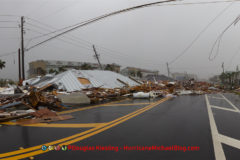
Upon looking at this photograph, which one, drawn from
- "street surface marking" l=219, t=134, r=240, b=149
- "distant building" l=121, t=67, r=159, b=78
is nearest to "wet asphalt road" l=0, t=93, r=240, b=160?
"street surface marking" l=219, t=134, r=240, b=149

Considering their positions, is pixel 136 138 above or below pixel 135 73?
below

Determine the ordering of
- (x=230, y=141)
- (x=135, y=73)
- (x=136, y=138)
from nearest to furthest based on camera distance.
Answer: (x=230, y=141) < (x=136, y=138) < (x=135, y=73)

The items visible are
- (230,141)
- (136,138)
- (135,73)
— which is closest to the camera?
(230,141)

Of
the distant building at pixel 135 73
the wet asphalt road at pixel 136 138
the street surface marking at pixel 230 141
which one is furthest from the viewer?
the distant building at pixel 135 73

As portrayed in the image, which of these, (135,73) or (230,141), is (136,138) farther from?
(135,73)

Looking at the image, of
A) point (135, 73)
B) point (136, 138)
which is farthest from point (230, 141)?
point (135, 73)

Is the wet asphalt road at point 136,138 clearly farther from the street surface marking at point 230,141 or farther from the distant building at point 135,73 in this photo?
the distant building at point 135,73

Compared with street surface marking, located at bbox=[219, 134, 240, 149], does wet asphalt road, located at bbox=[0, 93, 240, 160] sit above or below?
above

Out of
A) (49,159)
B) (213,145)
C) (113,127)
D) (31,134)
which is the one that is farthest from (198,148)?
(31,134)

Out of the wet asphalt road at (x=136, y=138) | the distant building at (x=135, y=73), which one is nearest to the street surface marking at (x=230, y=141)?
the wet asphalt road at (x=136, y=138)

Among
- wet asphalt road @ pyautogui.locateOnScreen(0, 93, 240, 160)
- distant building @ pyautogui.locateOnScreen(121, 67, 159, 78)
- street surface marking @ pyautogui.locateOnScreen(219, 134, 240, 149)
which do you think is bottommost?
street surface marking @ pyautogui.locateOnScreen(219, 134, 240, 149)

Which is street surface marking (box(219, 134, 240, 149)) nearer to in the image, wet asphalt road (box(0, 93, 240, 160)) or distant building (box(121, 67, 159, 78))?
wet asphalt road (box(0, 93, 240, 160))

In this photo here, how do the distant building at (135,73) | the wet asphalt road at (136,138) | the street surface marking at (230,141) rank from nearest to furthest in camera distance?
1. the wet asphalt road at (136,138)
2. the street surface marking at (230,141)
3. the distant building at (135,73)

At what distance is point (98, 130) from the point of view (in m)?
3.82
